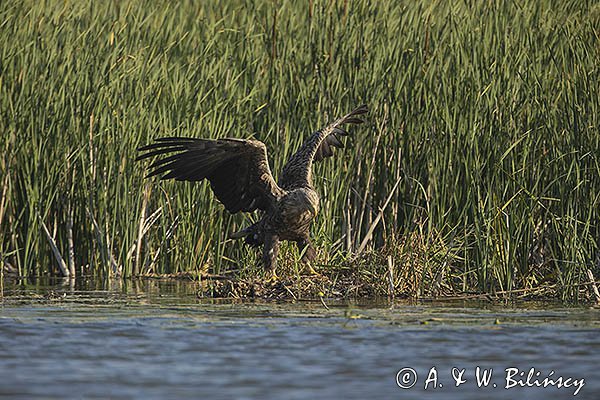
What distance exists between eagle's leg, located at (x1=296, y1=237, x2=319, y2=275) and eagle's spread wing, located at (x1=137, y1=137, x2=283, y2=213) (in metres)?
0.39

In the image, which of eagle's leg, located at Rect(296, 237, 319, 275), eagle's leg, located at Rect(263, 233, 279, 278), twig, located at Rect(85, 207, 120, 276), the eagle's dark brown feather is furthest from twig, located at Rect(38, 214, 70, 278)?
eagle's leg, located at Rect(296, 237, 319, 275)

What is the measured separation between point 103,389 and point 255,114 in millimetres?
5946

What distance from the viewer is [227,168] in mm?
9961

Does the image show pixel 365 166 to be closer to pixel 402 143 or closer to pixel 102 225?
pixel 402 143

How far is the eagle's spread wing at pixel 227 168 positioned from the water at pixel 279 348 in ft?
3.42

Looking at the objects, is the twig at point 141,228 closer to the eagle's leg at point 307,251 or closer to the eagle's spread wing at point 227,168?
the eagle's spread wing at point 227,168

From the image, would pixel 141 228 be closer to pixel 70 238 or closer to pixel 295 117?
pixel 70 238

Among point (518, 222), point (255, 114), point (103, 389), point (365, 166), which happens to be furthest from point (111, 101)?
point (103, 389)

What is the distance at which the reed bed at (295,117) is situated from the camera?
10164 millimetres

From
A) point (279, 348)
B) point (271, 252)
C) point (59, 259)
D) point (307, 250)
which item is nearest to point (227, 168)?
point (271, 252)

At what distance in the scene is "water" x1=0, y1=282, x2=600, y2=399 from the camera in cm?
584

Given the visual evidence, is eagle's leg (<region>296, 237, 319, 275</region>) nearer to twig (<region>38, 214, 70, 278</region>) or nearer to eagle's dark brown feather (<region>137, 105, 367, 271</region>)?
eagle's dark brown feather (<region>137, 105, 367, 271</region>)

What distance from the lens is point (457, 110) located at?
411 inches

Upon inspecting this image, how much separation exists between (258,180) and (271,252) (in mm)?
596
